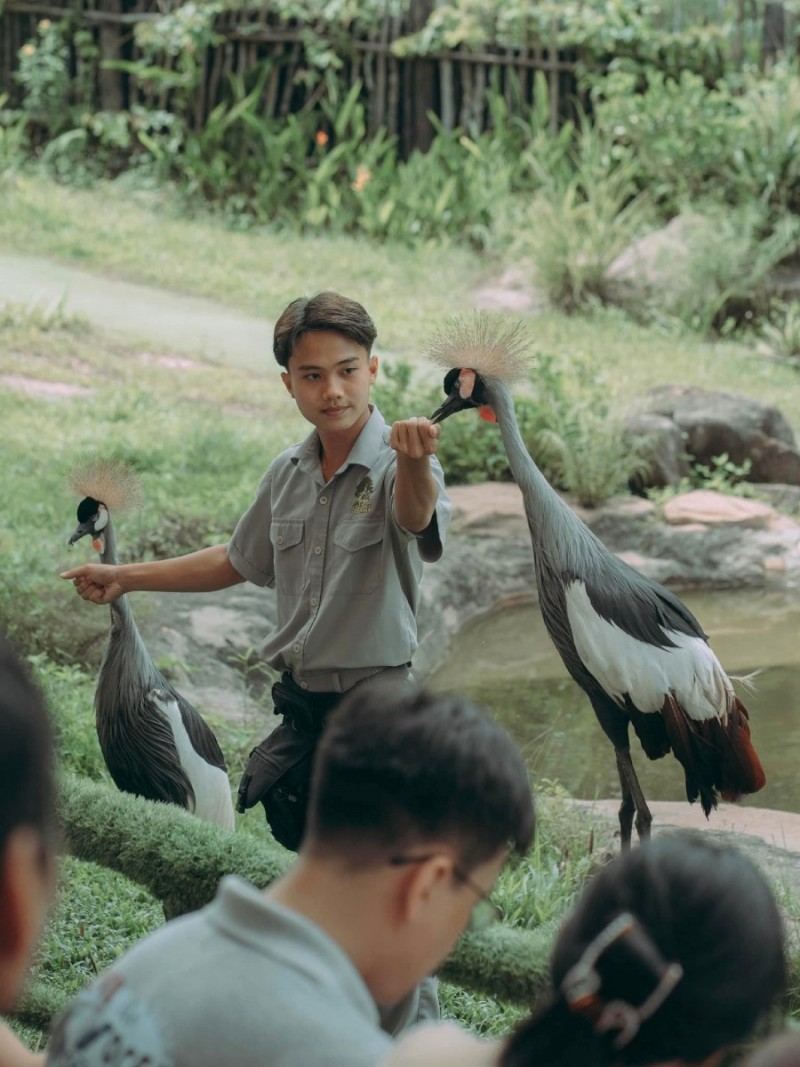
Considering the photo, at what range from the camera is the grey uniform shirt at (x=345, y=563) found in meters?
3.04

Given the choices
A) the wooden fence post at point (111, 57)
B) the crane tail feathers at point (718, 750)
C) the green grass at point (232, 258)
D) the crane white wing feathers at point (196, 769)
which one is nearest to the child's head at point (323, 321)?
the crane white wing feathers at point (196, 769)

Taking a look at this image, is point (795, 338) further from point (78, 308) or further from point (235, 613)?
point (235, 613)

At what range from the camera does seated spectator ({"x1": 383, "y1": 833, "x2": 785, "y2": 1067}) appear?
→ 52.3 inches

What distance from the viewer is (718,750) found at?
3.60 m

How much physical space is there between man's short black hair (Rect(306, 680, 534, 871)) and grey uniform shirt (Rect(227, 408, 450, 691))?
4.64 ft

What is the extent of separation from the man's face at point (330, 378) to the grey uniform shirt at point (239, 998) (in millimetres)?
1709

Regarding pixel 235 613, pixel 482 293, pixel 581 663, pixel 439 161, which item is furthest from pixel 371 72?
pixel 581 663

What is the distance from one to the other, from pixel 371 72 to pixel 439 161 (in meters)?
1.15

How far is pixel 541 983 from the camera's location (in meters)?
2.45

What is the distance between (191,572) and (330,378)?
0.57 metres

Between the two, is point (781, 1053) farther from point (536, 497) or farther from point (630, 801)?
point (630, 801)

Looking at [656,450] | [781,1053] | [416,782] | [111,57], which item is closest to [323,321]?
[416,782]

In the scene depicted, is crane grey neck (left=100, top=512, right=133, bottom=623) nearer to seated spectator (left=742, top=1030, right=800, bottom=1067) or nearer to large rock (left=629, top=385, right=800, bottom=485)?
seated spectator (left=742, top=1030, right=800, bottom=1067)

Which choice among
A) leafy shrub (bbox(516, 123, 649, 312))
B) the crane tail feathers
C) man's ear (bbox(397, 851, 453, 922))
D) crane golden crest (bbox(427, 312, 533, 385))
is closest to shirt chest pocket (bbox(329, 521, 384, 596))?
crane golden crest (bbox(427, 312, 533, 385))
